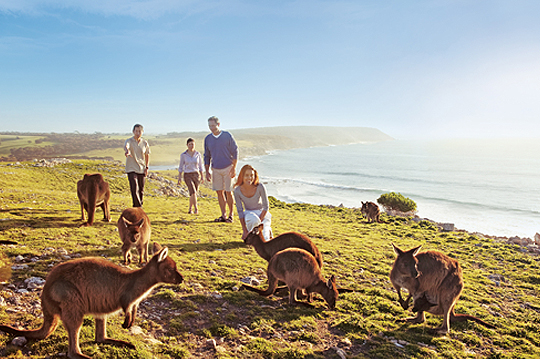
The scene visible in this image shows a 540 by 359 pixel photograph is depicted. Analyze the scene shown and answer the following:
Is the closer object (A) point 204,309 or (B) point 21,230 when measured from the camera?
(A) point 204,309

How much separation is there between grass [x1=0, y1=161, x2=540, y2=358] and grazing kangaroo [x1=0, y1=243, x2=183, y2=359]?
0.27 metres

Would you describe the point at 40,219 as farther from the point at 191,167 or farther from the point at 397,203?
the point at 397,203

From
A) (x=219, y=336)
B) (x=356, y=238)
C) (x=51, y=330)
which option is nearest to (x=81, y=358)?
(x=51, y=330)

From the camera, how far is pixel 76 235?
7613 mm

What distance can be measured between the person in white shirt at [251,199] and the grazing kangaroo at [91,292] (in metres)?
4.34

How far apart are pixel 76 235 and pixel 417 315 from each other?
28.1 feet

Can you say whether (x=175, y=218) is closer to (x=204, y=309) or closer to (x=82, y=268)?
(x=204, y=309)

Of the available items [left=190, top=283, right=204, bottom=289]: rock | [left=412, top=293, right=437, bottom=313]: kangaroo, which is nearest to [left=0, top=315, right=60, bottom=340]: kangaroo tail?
[left=190, top=283, right=204, bottom=289]: rock

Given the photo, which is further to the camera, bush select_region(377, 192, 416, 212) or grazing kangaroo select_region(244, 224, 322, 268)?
bush select_region(377, 192, 416, 212)

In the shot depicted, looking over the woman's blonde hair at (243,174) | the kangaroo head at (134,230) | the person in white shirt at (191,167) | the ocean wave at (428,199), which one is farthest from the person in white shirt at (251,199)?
the ocean wave at (428,199)

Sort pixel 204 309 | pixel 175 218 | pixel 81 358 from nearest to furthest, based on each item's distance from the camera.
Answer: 1. pixel 81 358
2. pixel 204 309
3. pixel 175 218

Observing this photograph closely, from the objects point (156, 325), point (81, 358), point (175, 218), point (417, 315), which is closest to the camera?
point (81, 358)

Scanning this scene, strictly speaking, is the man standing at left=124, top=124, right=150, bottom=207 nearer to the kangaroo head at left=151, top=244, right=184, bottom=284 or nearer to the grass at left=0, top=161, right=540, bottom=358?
the grass at left=0, top=161, right=540, bottom=358

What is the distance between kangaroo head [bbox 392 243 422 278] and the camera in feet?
15.2
